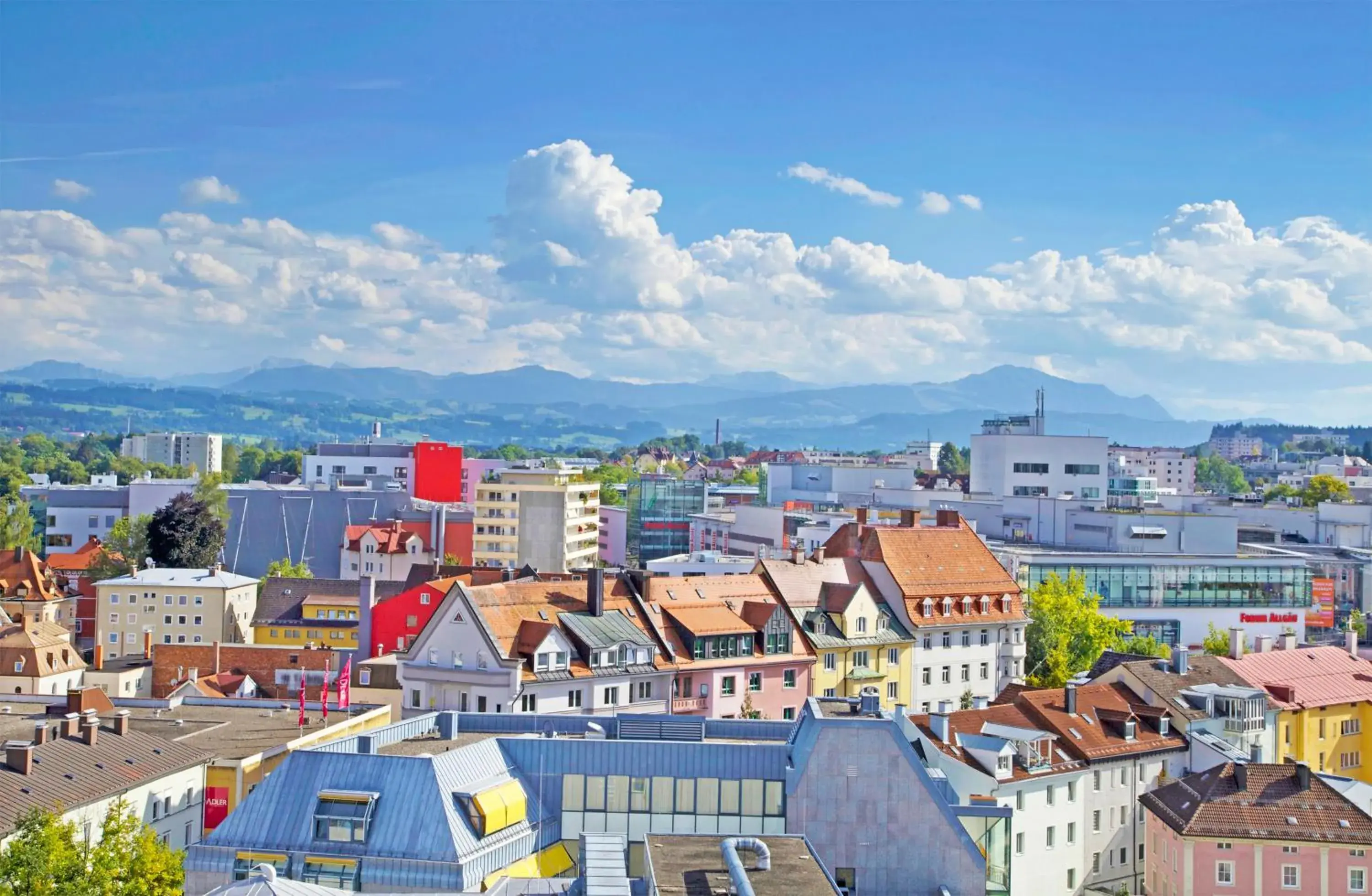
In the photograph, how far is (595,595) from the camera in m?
69.6

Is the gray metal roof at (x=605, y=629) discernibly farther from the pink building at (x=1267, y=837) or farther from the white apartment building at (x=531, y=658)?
the pink building at (x=1267, y=837)

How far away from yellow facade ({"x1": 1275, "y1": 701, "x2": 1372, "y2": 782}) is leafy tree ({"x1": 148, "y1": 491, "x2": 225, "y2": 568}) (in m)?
96.2

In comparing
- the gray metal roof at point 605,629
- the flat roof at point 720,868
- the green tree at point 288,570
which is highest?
the gray metal roof at point 605,629

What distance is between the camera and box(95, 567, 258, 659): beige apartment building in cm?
11844

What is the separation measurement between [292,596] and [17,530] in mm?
75193

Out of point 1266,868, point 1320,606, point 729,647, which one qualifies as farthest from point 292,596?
point 1320,606

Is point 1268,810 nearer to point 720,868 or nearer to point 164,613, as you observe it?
point 720,868

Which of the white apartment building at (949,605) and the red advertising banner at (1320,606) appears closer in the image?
the white apartment building at (949,605)

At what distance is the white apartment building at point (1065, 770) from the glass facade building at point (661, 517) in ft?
350

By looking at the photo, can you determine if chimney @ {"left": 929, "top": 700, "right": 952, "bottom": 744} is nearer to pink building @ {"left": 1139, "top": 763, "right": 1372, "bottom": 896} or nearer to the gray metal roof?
pink building @ {"left": 1139, "top": 763, "right": 1372, "bottom": 896}

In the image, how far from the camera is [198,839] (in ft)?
192

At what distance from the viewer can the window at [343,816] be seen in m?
37.3

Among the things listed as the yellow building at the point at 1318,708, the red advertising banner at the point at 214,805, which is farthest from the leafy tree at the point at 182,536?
the yellow building at the point at 1318,708

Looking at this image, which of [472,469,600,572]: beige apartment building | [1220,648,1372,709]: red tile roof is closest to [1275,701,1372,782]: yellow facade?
[1220,648,1372,709]: red tile roof
